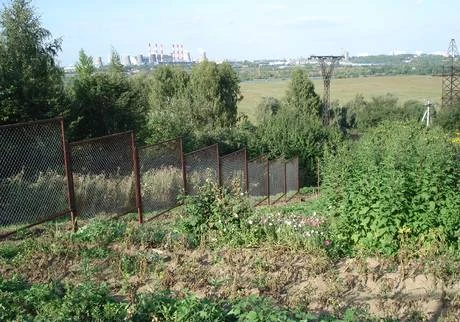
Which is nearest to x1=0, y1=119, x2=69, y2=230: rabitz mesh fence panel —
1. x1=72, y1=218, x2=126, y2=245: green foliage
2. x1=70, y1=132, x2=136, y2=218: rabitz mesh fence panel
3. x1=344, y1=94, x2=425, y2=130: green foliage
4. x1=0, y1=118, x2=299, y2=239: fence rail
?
x1=0, y1=118, x2=299, y2=239: fence rail

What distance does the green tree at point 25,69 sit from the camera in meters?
15.8

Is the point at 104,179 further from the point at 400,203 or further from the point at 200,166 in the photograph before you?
the point at 400,203

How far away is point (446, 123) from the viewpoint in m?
41.4

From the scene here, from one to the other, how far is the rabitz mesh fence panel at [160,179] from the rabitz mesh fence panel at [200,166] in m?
0.31

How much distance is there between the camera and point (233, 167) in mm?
14477

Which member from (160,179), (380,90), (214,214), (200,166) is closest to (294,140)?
(200,166)

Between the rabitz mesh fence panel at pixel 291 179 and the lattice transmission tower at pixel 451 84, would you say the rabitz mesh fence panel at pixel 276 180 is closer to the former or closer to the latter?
the rabitz mesh fence panel at pixel 291 179

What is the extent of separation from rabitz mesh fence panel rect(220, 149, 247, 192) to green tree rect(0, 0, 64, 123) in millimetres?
7123

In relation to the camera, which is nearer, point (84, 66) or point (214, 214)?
point (214, 214)

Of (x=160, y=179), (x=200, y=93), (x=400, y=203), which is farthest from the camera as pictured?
(x=200, y=93)

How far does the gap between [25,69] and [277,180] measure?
982cm

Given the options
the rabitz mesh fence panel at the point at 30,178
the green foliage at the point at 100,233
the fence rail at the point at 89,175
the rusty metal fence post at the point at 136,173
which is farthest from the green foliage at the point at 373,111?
the green foliage at the point at 100,233

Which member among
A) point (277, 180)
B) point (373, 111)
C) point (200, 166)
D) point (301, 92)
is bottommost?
point (373, 111)

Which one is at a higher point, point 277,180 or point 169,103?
point 169,103
